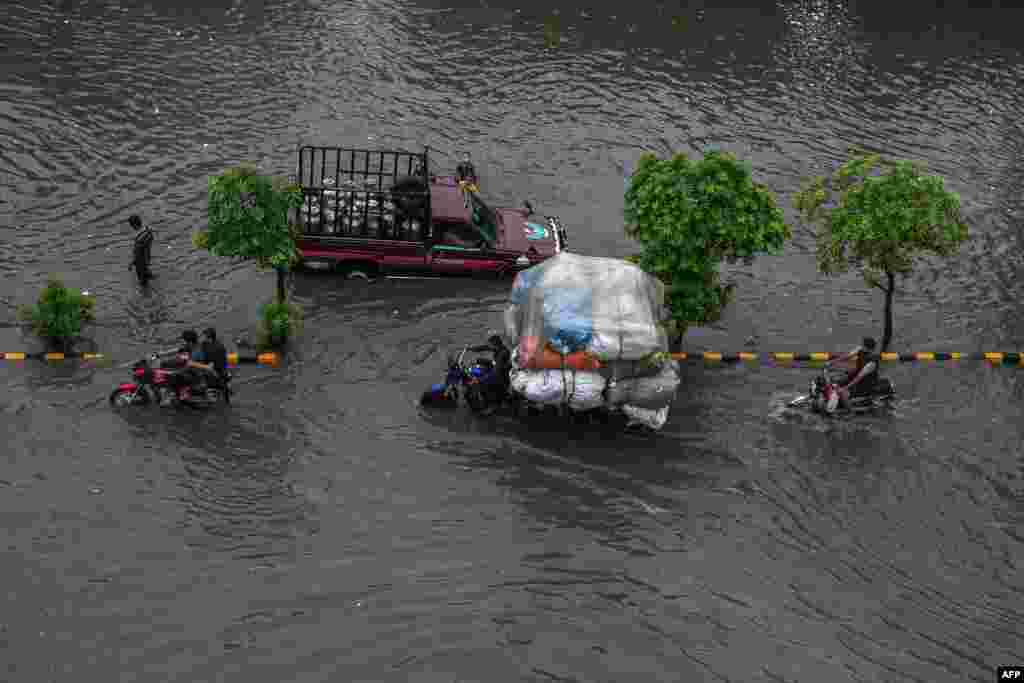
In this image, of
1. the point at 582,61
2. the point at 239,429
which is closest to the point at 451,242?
the point at 239,429

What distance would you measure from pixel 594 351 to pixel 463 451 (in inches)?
96.5

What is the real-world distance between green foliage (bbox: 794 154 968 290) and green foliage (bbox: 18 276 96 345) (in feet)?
41.0

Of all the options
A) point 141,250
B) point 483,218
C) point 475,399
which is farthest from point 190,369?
point 483,218

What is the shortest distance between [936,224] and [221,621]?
12845 mm

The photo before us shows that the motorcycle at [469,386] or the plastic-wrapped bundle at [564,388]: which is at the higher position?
the plastic-wrapped bundle at [564,388]

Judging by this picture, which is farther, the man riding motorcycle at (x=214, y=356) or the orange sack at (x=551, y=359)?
the man riding motorcycle at (x=214, y=356)

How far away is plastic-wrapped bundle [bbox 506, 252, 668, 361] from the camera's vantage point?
15.4m

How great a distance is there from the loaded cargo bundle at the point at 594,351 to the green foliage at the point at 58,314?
7356mm

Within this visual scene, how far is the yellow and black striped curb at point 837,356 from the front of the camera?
19.2m

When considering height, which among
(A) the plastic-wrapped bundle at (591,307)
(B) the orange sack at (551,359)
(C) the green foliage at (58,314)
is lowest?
(C) the green foliage at (58,314)

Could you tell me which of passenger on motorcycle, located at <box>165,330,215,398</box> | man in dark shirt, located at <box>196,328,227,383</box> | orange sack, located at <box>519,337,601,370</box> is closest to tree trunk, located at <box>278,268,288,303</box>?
man in dark shirt, located at <box>196,328,227,383</box>

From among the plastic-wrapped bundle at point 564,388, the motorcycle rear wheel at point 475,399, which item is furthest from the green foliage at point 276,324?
the plastic-wrapped bundle at point 564,388

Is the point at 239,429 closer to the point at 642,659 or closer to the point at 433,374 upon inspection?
the point at 433,374

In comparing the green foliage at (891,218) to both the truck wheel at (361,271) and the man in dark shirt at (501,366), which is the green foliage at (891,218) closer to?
the man in dark shirt at (501,366)
